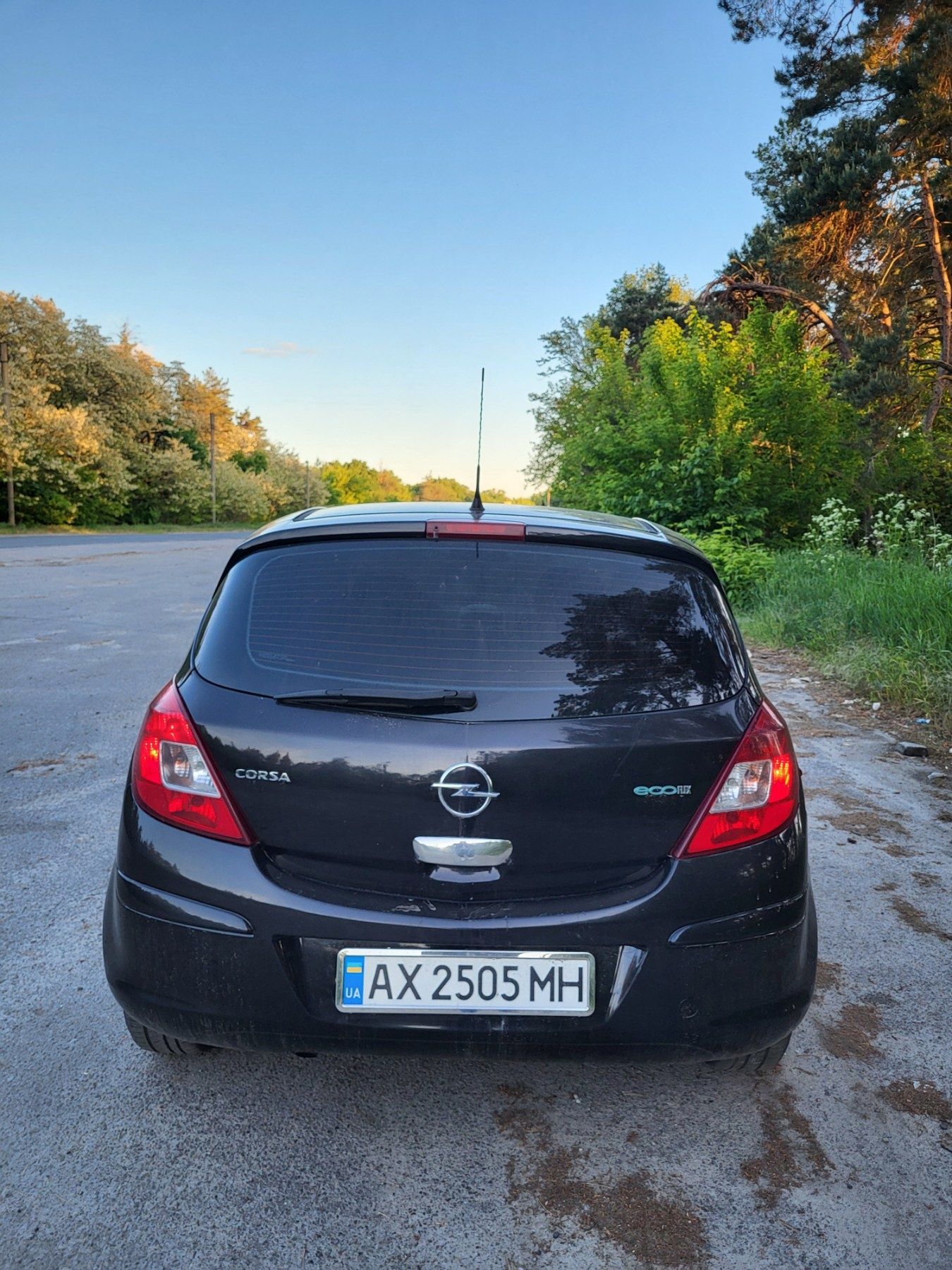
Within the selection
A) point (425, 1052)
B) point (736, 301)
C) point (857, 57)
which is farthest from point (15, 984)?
point (736, 301)

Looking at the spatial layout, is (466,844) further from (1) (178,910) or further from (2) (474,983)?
(1) (178,910)

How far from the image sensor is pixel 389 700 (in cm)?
216

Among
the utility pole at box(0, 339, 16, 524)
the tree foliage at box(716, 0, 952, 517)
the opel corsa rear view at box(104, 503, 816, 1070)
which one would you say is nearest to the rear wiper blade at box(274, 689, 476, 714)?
the opel corsa rear view at box(104, 503, 816, 1070)

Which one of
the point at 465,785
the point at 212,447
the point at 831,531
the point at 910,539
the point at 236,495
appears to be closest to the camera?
→ the point at 465,785

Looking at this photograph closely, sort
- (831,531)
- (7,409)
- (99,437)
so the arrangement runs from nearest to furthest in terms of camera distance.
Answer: (831,531)
(7,409)
(99,437)

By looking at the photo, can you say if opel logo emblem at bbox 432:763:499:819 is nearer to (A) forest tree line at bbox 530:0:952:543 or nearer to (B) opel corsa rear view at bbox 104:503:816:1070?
(B) opel corsa rear view at bbox 104:503:816:1070

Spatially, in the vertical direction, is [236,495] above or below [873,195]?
below

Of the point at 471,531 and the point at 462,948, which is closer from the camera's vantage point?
the point at 462,948

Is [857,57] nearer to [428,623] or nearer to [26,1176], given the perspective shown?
[428,623]

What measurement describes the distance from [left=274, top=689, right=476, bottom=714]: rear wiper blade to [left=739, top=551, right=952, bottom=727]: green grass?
5793 mm

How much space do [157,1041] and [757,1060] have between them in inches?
62.9

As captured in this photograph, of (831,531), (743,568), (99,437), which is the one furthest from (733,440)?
(99,437)

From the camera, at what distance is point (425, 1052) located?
2133mm

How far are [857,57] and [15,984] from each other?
18.3 meters
